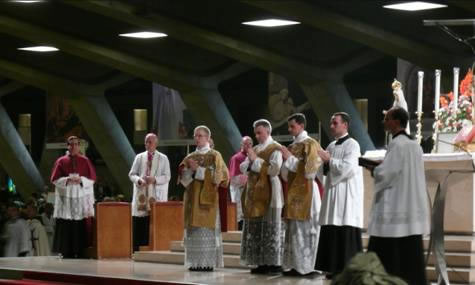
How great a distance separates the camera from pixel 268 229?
1130 cm

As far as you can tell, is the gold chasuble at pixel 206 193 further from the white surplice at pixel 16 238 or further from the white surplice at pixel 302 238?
the white surplice at pixel 16 238

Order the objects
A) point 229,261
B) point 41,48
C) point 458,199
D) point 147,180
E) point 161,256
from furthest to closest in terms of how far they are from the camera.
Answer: point 41,48 < point 147,180 < point 161,256 < point 229,261 < point 458,199

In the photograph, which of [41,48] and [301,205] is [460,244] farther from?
[41,48]

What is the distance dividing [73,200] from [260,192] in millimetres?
3914

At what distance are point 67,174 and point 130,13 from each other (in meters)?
4.64

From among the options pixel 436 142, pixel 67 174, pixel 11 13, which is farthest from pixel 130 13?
pixel 436 142

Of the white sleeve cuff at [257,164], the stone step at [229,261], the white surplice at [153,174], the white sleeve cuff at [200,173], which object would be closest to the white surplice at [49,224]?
the white surplice at [153,174]

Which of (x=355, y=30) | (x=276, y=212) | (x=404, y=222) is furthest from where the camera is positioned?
(x=355, y=30)

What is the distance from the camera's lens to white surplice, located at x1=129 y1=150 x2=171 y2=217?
14.1 meters

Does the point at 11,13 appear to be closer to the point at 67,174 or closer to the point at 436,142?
the point at 67,174

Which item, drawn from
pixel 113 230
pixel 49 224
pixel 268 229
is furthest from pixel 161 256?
pixel 49 224

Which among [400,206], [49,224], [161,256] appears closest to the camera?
[400,206]

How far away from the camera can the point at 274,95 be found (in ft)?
71.3

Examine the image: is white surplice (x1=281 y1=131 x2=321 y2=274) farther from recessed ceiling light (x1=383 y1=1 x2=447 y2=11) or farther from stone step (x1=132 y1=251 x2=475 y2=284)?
recessed ceiling light (x1=383 y1=1 x2=447 y2=11)
